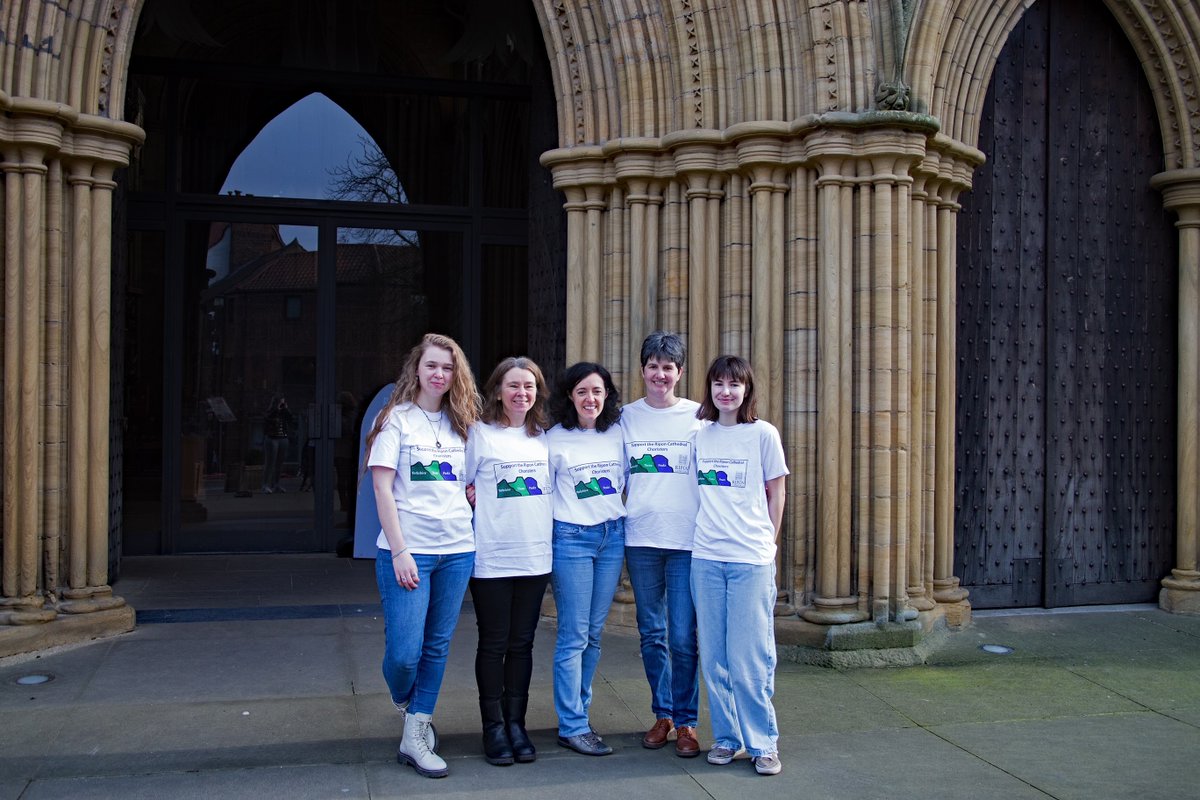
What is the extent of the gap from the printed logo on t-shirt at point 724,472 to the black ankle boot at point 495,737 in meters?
1.14

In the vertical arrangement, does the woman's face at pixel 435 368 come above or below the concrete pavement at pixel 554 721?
above

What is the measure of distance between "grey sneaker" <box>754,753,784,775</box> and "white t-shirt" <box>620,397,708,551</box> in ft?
2.67

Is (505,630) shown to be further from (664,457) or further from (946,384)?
(946,384)

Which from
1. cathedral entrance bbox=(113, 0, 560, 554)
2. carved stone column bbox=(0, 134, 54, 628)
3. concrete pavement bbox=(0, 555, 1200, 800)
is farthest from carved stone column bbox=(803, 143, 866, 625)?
carved stone column bbox=(0, 134, 54, 628)

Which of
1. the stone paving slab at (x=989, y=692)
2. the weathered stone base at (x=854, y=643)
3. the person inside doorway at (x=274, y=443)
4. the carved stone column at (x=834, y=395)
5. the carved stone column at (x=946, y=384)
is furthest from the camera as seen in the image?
the person inside doorway at (x=274, y=443)

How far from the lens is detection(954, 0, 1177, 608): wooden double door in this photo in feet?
22.8

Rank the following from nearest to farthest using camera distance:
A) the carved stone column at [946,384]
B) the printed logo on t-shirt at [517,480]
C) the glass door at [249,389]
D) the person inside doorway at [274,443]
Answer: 1. the printed logo on t-shirt at [517,480]
2. the carved stone column at [946,384]
3. the glass door at [249,389]
4. the person inside doorway at [274,443]

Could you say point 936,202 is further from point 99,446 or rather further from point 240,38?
point 240,38

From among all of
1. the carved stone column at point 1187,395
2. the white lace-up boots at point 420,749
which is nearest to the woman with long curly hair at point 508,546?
the white lace-up boots at point 420,749

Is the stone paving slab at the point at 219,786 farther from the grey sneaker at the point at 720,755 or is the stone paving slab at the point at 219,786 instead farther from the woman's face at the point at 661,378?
the woman's face at the point at 661,378

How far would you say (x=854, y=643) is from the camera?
589 cm

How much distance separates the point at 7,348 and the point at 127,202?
3079 mm

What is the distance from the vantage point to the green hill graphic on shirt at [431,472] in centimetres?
408

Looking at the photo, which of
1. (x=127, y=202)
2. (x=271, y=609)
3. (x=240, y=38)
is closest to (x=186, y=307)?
(x=127, y=202)
